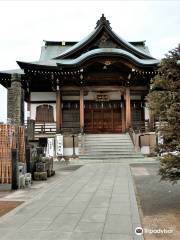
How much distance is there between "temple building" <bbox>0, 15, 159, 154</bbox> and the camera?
85.9 feet

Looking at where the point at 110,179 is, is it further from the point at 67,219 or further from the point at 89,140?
the point at 89,140

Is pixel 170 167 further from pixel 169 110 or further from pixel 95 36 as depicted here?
pixel 95 36

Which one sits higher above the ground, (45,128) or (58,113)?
(58,113)

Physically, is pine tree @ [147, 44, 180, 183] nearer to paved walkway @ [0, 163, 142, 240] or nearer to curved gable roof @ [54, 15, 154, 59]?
paved walkway @ [0, 163, 142, 240]

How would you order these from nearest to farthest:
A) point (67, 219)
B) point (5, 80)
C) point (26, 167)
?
point (67, 219)
point (26, 167)
point (5, 80)

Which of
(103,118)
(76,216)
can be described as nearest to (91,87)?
(103,118)

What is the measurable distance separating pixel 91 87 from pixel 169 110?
2036 cm

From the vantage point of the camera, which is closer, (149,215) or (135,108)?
(149,215)

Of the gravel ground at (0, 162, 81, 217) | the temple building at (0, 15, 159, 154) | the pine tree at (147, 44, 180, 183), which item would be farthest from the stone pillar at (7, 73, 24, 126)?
the temple building at (0, 15, 159, 154)

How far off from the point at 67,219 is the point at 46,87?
74.1ft

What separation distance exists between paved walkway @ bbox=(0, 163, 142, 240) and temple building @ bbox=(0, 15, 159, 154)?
51.9ft

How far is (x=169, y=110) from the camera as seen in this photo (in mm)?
7680

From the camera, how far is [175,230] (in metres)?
6.25

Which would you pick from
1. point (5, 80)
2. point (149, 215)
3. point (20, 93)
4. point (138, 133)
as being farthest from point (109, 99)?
point (149, 215)
